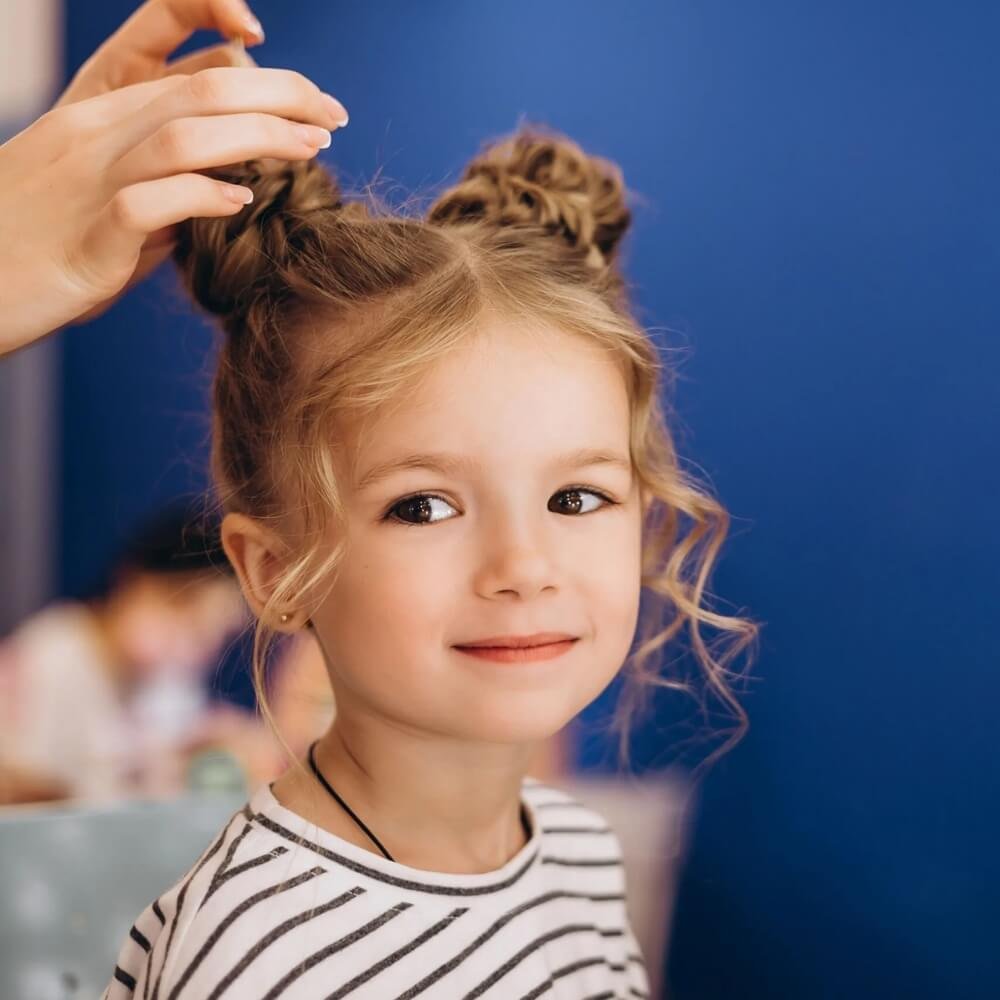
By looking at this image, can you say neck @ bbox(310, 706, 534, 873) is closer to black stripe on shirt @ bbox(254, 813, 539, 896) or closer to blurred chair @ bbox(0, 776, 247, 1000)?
black stripe on shirt @ bbox(254, 813, 539, 896)

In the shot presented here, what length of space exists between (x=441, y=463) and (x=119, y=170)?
262 mm

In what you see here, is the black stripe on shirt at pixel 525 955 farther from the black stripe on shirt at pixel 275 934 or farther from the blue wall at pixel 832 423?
the blue wall at pixel 832 423

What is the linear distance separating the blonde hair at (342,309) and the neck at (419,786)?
40 millimetres

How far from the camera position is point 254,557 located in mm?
893

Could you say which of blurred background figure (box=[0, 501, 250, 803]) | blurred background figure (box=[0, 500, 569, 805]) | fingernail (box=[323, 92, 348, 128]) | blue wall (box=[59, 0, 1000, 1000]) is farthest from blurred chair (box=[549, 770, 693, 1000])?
fingernail (box=[323, 92, 348, 128])

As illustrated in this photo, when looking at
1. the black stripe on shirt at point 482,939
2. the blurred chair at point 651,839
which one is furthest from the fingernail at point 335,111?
the blurred chair at point 651,839

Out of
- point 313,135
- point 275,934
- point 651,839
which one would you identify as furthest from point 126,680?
point 313,135

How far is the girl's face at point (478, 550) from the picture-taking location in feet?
2.59

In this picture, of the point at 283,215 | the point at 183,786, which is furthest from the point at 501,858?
the point at 183,786

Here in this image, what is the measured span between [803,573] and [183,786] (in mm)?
1097

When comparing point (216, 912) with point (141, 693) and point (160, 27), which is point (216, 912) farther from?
point (141, 693)

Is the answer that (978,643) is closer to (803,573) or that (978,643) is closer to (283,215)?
(803,573)

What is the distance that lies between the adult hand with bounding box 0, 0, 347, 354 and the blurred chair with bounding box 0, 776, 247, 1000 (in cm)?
46

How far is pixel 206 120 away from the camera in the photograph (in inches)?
28.5
